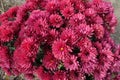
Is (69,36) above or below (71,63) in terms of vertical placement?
above

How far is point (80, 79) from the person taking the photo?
2.96 metres

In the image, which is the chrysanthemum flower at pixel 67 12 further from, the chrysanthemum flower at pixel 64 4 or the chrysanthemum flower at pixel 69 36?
the chrysanthemum flower at pixel 69 36

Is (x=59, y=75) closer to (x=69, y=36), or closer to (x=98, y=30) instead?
(x=69, y=36)

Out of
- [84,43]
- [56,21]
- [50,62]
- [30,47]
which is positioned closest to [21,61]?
[30,47]

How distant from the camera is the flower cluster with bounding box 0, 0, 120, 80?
282cm

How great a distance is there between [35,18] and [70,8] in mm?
357

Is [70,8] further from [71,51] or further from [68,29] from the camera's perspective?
[71,51]

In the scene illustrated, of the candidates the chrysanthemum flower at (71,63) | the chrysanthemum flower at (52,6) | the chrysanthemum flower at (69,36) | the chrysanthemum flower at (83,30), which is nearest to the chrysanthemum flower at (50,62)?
the chrysanthemum flower at (71,63)

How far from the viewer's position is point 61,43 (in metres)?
2.77

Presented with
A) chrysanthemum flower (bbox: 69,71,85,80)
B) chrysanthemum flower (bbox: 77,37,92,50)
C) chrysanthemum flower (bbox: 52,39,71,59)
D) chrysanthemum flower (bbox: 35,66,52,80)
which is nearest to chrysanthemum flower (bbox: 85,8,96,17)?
chrysanthemum flower (bbox: 77,37,92,50)

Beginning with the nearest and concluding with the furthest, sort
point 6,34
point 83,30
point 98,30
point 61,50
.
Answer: point 61,50 < point 83,30 < point 98,30 < point 6,34

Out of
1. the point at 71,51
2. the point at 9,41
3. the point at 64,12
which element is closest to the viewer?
the point at 71,51

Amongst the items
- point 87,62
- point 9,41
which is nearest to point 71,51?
point 87,62

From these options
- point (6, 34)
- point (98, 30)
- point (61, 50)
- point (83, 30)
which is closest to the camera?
point (61, 50)
